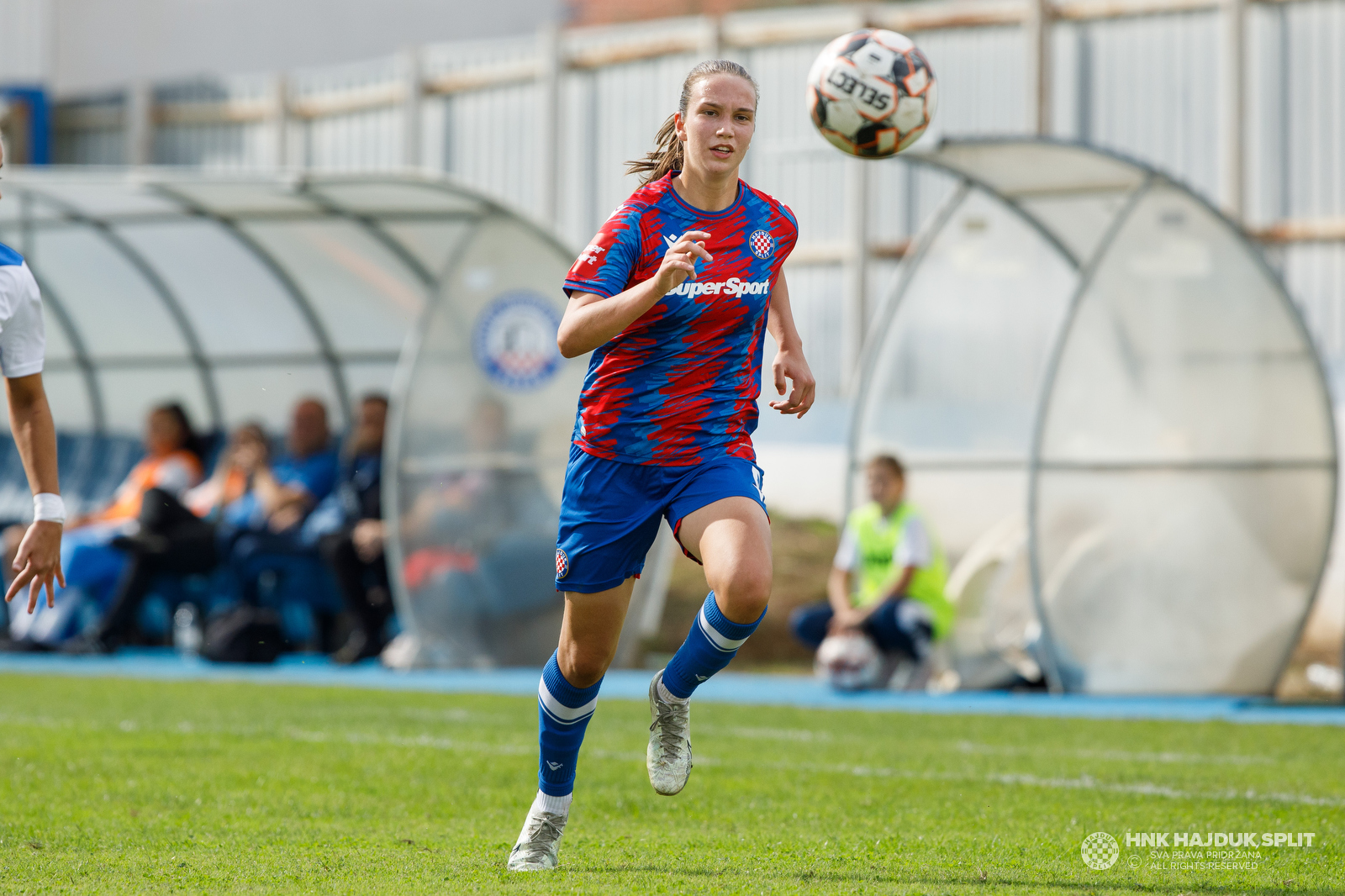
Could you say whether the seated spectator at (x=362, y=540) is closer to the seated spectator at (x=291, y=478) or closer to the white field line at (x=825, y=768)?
the seated spectator at (x=291, y=478)

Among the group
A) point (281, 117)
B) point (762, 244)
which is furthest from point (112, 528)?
point (762, 244)

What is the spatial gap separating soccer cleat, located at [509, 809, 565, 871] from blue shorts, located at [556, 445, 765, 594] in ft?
2.15

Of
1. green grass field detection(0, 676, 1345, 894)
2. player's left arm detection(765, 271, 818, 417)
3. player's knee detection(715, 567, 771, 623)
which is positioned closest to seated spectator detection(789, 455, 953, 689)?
green grass field detection(0, 676, 1345, 894)

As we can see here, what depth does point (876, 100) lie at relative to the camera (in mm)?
6359

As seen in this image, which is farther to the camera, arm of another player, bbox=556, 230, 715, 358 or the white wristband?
the white wristband

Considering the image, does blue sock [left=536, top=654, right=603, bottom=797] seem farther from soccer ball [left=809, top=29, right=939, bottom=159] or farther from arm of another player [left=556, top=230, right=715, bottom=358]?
soccer ball [left=809, top=29, right=939, bottom=159]

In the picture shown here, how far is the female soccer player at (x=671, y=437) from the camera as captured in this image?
454 cm

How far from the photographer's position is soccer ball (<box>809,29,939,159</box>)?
6348 mm

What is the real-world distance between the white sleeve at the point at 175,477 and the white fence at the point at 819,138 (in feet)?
19.3

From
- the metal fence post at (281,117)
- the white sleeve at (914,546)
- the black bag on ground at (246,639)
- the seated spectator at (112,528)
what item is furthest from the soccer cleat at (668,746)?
the metal fence post at (281,117)

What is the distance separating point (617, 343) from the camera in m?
4.67

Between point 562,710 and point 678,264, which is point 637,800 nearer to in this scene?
point 562,710

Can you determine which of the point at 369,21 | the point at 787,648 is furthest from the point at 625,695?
the point at 369,21

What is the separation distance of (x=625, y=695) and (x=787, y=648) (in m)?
3.62
